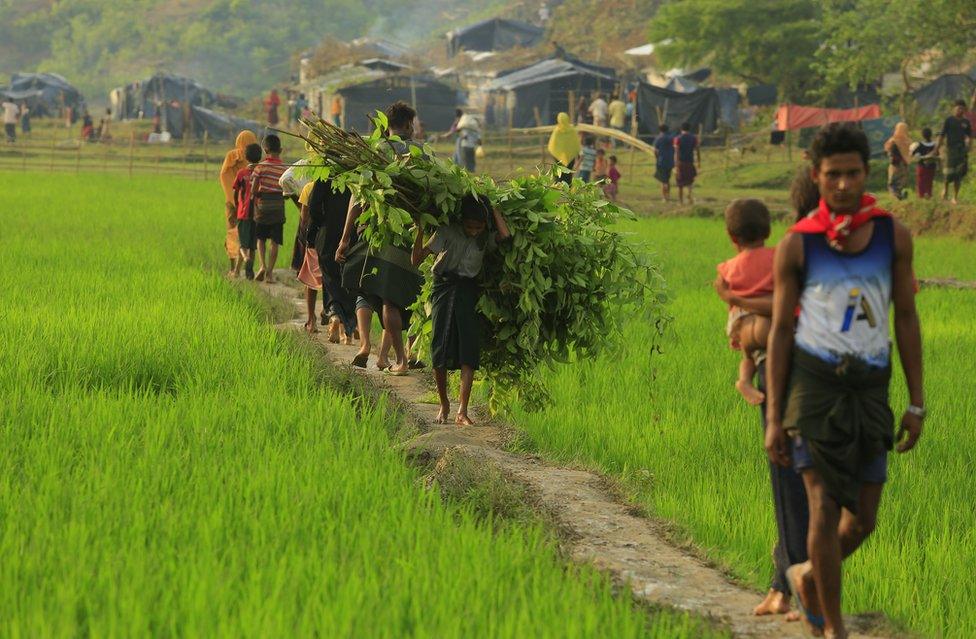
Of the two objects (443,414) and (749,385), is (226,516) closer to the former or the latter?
(749,385)

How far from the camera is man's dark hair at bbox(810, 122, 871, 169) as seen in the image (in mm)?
3881

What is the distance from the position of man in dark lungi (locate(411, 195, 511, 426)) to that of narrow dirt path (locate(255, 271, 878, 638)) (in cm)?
29

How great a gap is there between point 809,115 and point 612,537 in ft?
84.6

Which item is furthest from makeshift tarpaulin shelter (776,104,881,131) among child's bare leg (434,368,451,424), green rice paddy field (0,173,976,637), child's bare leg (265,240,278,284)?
child's bare leg (434,368,451,424)

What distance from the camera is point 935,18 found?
2417 cm

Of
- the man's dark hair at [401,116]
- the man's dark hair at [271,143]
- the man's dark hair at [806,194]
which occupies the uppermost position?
the man's dark hair at [401,116]

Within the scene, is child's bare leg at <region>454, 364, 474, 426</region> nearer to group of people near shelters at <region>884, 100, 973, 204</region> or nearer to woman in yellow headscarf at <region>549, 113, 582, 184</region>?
woman in yellow headscarf at <region>549, 113, 582, 184</region>

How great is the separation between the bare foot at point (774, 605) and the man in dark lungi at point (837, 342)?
13.0 inches

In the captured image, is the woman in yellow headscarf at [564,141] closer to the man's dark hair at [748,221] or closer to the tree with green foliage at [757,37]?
the tree with green foliage at [757,37]

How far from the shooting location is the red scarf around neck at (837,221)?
383 centimetres

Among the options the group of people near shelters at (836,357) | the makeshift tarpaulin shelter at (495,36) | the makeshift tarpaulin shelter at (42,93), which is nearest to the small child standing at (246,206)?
the group of people near shelters at (836,357)

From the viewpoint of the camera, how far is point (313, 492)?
4957 mm

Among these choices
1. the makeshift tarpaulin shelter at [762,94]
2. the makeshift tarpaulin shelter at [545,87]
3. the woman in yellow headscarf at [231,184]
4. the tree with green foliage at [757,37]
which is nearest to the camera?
the woman in yellow headscarf at [231,184]

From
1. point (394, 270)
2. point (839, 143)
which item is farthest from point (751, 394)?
point (394, 270)
